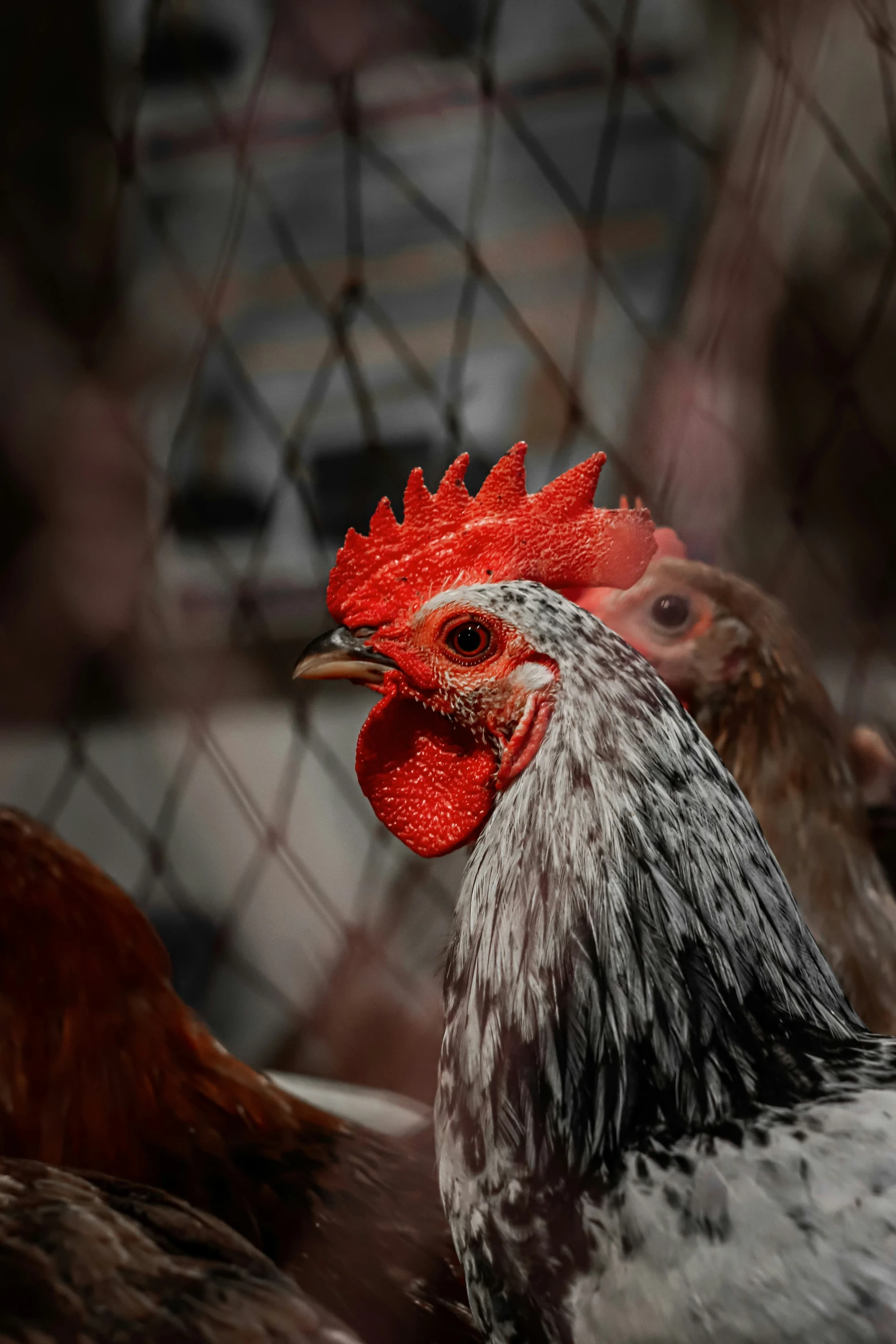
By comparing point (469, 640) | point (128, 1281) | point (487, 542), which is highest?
point (487, 542)

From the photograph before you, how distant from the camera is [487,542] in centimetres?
84

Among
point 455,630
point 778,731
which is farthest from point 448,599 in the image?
point 778,731

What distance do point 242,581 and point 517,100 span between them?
0.54m

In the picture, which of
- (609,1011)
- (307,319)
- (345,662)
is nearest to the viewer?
(609,1011)

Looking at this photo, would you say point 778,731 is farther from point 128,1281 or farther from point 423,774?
point 128,1281

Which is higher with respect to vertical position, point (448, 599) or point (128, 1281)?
point (448, 599)

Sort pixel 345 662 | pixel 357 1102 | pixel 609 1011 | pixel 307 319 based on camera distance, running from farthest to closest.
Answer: pixel 357 1102
pixel 307 319
pixel 345 662
pixel 609 1011

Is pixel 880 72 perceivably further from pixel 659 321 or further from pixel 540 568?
pixel 540 568

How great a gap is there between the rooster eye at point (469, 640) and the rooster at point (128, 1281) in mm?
541

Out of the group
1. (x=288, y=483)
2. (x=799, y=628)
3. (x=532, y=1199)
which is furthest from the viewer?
(x=799, y=628)

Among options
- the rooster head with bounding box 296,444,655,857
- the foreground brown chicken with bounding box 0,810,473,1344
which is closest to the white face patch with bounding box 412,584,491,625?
the rooster head with bounding box 296,444,655,857

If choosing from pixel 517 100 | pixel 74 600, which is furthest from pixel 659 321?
pixel 74 600

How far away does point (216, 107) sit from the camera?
0.93 metres

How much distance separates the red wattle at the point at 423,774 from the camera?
77cm
